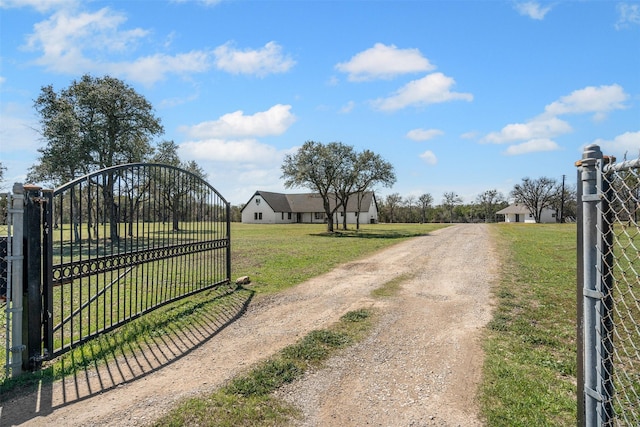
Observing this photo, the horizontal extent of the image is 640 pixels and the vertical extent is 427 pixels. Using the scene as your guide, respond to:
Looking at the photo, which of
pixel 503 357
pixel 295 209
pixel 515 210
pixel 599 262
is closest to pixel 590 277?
pixel 599 262

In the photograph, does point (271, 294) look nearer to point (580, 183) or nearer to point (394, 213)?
point (580, 183)

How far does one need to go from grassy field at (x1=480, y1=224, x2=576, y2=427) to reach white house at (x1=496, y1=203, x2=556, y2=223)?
7080 cm

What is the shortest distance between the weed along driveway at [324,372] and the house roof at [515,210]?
7543cm

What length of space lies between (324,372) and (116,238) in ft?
13.7

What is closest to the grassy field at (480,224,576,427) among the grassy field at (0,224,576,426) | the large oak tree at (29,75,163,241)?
the grassy field at (0,224,576,426)

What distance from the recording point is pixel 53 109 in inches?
806

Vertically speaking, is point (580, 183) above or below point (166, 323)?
above

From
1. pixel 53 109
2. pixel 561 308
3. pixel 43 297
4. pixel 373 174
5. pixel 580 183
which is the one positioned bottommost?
pixel 561 308

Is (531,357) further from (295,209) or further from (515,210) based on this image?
(515,210)

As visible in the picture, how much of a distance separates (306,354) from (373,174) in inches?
1116

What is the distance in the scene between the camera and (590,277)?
6.89ft

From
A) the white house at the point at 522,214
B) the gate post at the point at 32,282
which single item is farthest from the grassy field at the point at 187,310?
the white house at the point at 522,214

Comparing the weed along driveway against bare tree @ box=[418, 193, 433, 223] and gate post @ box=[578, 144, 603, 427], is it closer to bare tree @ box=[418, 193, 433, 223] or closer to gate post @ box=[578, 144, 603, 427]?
gate post @ box=[578, 144, 603, 427]

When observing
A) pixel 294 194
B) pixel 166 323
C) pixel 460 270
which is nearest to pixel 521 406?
pixel 166 323
